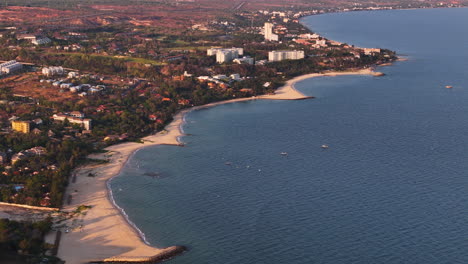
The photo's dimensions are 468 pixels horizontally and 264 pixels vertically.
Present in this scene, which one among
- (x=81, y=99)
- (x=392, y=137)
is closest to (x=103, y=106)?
(x=81, y=99)

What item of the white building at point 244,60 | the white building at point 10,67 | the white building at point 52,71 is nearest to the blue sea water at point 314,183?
the white building at point 244,60

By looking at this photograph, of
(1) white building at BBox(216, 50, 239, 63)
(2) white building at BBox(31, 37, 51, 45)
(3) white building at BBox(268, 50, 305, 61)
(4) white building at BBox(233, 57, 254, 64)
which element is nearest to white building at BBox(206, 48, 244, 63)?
(1) white building at BBox(216, 50, 239, 63)

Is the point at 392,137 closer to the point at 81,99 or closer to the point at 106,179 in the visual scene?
the point at 106,179

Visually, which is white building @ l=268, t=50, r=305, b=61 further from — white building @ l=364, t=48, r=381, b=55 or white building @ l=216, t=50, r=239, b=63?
white building @ l=364, t=48, r=381, b=55

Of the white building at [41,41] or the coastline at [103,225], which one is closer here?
the coastline at [103,225]

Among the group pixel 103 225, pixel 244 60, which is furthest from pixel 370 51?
pixel 103 225

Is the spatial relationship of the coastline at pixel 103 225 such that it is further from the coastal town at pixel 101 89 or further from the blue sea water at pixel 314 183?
the blue sea water at pixel 314 183
